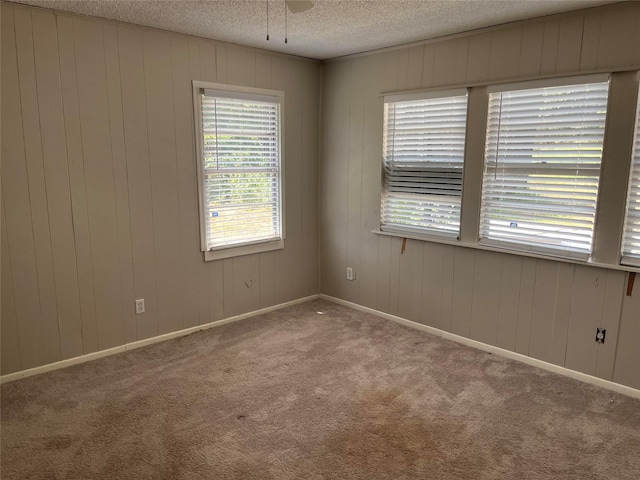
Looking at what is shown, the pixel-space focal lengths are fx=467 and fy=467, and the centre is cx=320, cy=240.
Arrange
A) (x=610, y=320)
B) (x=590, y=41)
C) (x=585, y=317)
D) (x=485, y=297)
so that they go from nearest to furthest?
(x=590, y=41)
(x=610, y=320)
(x=585, y=317)
(x=485, y=297)

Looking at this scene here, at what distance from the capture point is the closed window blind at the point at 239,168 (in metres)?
3.89

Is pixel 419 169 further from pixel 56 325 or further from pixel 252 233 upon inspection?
pixel 56 325

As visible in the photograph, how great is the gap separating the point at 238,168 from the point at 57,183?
1.42 metres

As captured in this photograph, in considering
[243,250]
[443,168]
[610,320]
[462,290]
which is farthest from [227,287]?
[610,320]

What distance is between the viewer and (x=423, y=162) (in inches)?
153

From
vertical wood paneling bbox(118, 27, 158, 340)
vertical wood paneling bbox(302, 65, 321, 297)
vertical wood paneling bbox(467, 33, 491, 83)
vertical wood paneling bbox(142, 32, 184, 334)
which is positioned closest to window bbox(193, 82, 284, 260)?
vertical wood paneling bbox(142, 32, 184, 334)

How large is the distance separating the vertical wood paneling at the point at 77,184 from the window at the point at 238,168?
892 mm

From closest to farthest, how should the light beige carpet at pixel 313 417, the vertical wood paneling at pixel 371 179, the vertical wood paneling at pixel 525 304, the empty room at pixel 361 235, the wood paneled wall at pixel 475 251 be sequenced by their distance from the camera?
the light beige carpet at pixel 313 417
the empty room at pixel 361 235
the wood paneled wall at pixel 475 251
the vertical wood paneling at pixel 525 304
the vertical wood paneling at pixel 371 179

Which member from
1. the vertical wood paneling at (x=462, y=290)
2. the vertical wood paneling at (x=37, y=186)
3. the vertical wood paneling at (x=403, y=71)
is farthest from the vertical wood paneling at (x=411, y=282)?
the vertical wood paneling at (x=37, y=186)

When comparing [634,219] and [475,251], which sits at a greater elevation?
[634,219]

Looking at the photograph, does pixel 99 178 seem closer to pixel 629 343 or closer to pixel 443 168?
pixel 443 168

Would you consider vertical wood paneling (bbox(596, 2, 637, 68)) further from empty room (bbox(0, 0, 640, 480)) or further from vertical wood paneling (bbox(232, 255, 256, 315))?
vertical wood paneling (bbox(232, 255, 256, 315))

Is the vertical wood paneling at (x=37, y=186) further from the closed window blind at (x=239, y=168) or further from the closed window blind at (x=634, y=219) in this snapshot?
the closed window blind at (x=634, y=219)

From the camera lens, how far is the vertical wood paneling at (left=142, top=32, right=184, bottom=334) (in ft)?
11.5
